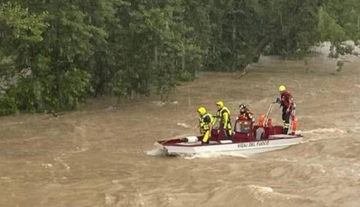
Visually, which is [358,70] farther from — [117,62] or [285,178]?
[285,178]

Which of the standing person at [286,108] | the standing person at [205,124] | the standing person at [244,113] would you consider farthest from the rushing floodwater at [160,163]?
the standing person at [244,113]

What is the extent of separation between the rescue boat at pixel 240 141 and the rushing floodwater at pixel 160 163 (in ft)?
0.78

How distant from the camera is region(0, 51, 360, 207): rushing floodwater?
47.0ft

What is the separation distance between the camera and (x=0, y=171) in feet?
56.7

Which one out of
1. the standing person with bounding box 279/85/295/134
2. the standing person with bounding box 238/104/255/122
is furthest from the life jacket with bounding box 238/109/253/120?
the standing person with bounding box 279/85/295/134

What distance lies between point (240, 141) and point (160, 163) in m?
2.54

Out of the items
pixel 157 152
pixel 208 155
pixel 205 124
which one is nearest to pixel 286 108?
pixel 205 124

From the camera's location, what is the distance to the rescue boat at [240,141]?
1853 centimetres

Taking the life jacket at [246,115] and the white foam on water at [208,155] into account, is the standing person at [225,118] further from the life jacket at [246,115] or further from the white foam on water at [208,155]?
the white foam on water at [208,155]

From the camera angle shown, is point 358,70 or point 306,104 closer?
point 306,104

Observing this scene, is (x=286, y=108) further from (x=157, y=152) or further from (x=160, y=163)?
(x=160, y=163)

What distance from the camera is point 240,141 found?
1905cm

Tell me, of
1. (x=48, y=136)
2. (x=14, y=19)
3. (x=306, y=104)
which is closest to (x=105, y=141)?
(x=48, y=136)

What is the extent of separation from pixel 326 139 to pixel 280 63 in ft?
95.9
